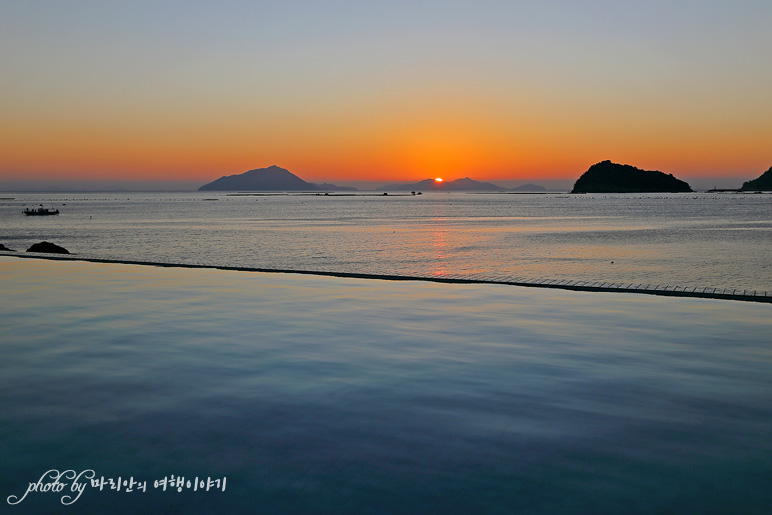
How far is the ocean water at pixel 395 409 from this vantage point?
460 cm

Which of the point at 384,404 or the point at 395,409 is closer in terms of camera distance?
the point at 395,409

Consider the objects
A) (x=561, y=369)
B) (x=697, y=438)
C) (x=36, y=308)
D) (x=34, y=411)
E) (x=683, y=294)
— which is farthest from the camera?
(x=683, y=294)

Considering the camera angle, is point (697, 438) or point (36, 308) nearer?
point (697, 438)

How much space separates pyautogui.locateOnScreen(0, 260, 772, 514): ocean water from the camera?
4.60 meters

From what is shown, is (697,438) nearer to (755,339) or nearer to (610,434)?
(610,434)

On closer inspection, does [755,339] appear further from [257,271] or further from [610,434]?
[257,271]

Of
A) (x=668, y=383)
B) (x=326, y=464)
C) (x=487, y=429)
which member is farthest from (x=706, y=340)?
(x=326, y=464)

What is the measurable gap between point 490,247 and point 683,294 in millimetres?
27207

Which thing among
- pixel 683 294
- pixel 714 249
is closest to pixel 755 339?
pixel 683 294

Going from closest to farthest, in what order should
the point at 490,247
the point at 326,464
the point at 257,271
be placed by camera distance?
the point at 326,464, the point at 257,271, the point at 490,247

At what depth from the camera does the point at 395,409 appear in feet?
20.7

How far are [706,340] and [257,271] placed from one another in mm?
13490

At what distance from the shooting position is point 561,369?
308 inches

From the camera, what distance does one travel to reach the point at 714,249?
3738cm
